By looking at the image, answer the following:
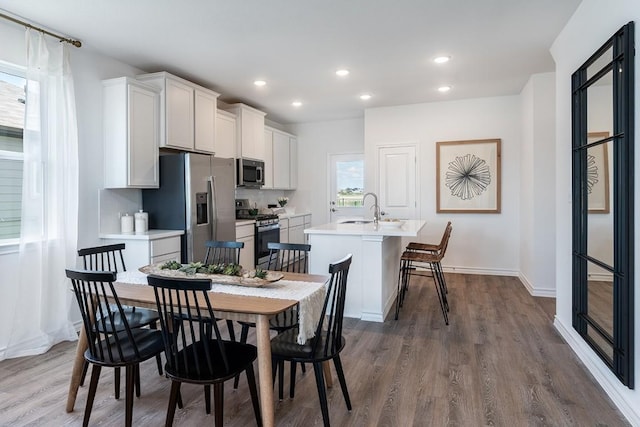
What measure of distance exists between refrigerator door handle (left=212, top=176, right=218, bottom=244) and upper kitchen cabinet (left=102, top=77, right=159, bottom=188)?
67 cm

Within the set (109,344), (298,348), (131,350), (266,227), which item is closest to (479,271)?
(266,227)

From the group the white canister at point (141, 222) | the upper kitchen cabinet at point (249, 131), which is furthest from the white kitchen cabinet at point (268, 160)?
the white canister at point (141, 222)

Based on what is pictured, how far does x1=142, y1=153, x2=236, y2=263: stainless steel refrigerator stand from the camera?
403cm

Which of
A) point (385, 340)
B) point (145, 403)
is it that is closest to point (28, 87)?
point (145, 403)

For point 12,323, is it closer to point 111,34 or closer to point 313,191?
point 111,34

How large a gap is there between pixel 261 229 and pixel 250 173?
913 millimetres

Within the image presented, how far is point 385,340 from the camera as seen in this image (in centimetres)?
325

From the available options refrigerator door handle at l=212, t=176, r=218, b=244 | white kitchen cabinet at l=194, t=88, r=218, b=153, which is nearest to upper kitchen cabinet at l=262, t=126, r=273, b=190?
white kitchen cabinet at l=194, t=88, r=218, b=153

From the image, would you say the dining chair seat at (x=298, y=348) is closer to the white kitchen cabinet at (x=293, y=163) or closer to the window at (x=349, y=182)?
the window at (x=349, y=182)

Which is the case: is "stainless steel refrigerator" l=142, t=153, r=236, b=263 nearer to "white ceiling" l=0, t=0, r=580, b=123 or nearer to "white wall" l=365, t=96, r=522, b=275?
"white ceiling" l=0, t=0, r=580, b=123

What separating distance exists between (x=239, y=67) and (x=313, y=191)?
3.42m

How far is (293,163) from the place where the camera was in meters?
7.28

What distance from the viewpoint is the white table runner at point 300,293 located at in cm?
192

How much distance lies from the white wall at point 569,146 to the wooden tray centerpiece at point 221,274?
2018 millimetres
